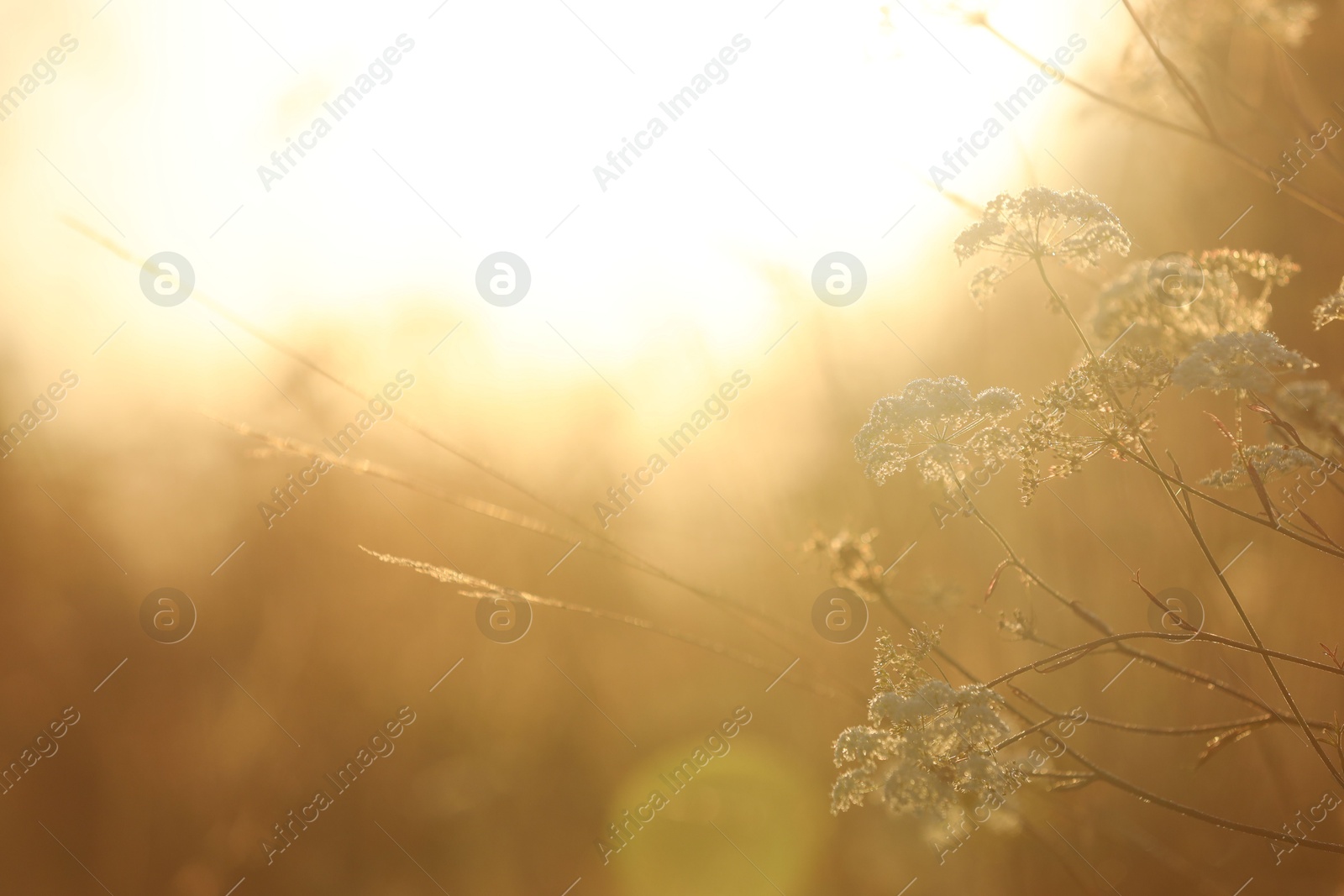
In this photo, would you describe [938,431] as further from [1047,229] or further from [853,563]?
[1047,229]

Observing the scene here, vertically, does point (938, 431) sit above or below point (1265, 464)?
below

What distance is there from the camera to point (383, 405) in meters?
2.10

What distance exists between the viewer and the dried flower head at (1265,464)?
130cm

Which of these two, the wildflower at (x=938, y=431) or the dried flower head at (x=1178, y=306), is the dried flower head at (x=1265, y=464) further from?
the wildflower at (x=938, y=431)

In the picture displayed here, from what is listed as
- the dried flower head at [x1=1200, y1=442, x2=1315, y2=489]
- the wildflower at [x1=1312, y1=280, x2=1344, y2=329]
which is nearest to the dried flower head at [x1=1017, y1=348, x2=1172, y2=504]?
the dried flower head at [x1=1200, y1=442, x2=1315, y2=489]

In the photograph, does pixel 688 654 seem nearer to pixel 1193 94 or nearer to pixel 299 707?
pixel 299 707

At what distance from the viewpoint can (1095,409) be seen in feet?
4.66

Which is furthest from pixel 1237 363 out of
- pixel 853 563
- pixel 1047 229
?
pixel 853 563

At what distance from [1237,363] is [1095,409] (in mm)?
264

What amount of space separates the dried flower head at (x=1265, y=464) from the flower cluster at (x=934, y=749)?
0.62 meters

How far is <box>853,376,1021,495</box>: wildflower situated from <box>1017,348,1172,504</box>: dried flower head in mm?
71

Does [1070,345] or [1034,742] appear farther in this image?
[1070,345]

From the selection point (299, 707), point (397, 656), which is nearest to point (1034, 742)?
point (397, 656)

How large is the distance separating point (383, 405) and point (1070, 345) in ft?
8.52
